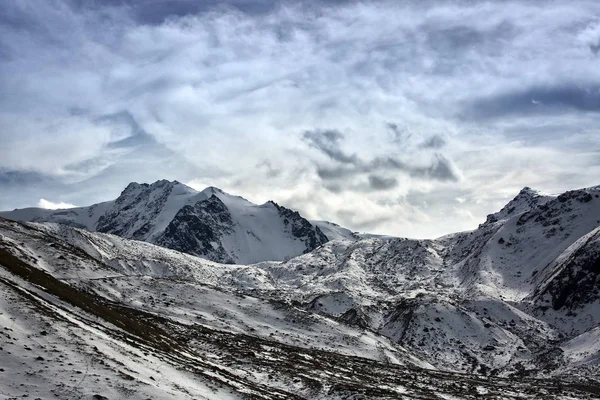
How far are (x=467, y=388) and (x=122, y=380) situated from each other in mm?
49376

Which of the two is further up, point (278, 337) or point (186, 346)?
point (278, 337)

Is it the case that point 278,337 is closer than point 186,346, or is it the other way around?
point 186,346

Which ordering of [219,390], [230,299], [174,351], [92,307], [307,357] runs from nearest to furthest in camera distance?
[219,390] < [174,351] < [92,307] < [307,357] < [230,299]

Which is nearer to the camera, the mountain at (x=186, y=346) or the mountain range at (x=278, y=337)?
the mountain at (x=186, y=346)

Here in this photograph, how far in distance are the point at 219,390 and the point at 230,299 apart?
70705 mm

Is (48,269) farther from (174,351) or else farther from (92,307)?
(174,351)

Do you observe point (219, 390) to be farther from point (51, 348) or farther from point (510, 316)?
point (510, 316)

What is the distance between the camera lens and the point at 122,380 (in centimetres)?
A: 3075

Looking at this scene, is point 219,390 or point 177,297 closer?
point 219,390

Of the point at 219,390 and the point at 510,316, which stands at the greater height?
the point at 510,316

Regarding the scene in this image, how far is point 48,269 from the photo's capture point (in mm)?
100000

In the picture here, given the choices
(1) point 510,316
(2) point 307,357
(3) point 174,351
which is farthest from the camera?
(1) point 510,316

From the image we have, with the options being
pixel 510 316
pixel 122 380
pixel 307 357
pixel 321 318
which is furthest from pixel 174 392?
pixel 510 316

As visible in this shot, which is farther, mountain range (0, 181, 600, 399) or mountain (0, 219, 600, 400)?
mountain range (0, 181, 600, 399)
